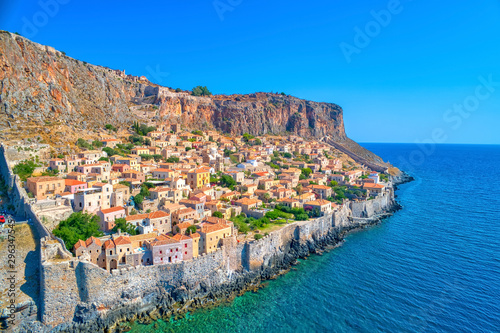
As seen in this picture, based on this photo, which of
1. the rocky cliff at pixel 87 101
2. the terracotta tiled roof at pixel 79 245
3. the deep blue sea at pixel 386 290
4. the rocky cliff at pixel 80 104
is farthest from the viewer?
the rocky cliff at pixel 87 101

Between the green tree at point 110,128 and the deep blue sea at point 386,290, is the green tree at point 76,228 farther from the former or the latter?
the green tree at point 110,128

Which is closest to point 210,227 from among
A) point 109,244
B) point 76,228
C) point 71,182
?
point 109,244

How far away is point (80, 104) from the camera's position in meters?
60.4

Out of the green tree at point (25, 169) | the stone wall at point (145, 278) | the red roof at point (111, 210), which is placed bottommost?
the stone wall at point (145, 278)

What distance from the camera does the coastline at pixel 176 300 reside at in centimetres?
1941

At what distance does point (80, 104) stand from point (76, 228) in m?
44.1

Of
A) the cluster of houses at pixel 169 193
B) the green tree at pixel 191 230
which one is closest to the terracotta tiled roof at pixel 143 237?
the cluster of houses at pixel 169 193

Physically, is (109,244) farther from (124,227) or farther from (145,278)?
(124,227)

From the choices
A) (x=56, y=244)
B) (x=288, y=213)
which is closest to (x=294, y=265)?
(x=288, y=213)

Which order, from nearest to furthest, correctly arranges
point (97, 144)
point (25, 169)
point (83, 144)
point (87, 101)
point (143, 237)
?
1. point (143, 237)
2. point (25, 169)
3. point (83, 144)
4. point (97, 144)
5. point (87, 101)

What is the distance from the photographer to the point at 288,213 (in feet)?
128

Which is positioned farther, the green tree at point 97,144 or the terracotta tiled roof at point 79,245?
the green tree at point 97,144

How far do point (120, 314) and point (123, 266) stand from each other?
124 inches

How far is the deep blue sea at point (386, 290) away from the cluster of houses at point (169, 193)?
17.6 feet
